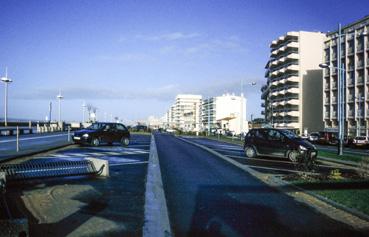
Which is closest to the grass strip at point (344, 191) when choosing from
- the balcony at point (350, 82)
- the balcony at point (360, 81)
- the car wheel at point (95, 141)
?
the car wheel at point (95, 141)

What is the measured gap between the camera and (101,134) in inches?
1038

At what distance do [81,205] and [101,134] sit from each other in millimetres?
19753

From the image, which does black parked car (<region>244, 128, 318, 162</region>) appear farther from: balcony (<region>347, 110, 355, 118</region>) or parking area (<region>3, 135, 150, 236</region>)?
balcony (<region>347, 110, 355, 118</region>)

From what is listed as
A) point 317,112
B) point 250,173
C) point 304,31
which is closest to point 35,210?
point 250,173

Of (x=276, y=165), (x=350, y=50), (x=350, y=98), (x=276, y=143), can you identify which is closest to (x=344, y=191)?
(x=276, y=165)

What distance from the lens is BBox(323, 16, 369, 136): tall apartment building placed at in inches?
2393

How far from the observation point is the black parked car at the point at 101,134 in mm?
25062

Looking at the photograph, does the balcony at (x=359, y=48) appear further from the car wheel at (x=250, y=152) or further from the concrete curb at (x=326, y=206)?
the concrete curb at (x=326, y=206)

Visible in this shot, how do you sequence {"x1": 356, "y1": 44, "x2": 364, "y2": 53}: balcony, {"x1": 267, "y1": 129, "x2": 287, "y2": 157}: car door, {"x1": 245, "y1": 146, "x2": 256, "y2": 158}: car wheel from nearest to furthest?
{"x1": 267, "y1": 129, "x2": 287, "y2": 157}: car door, {"x1": 245, "y1": 146, "x2": 256, "y2": 158}: car wheel, {"x1": 356, "y1": 44, "x2": 364, "y2": 53}: balcony

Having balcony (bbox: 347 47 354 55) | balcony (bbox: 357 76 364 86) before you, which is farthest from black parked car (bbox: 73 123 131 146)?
balcony (bbox: 347 47 354 55)

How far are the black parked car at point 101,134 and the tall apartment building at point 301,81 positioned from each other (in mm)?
60203

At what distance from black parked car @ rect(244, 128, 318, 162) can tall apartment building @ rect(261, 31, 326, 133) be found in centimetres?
6333

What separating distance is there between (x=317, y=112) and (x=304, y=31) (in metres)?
18.9

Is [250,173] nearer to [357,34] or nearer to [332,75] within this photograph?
[357,34]
